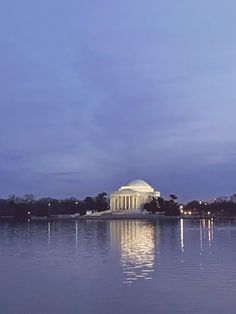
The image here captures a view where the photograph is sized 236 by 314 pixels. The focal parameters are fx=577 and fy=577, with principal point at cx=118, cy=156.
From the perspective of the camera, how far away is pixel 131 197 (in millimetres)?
154125

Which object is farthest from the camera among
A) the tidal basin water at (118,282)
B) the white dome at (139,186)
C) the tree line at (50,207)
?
the white dome at (139,186)

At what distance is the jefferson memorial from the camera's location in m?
153

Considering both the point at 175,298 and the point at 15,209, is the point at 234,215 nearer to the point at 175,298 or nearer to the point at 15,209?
the point at 15,209

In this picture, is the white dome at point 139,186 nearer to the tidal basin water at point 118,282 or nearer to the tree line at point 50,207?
the tree line at point 50,207

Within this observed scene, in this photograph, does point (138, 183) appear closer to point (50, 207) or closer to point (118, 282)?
point (50, 207)

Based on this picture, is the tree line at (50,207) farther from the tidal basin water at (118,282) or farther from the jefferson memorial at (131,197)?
the tidal basin water at (118,282)

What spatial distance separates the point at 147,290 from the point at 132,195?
138158 mm

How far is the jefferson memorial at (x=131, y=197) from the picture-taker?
502 ft

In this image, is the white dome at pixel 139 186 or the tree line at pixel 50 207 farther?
the white dome at pixel 139 186

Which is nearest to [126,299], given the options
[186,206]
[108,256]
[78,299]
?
[78,299]

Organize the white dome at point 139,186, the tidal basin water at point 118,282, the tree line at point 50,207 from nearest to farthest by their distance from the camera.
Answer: the tidal basin water at point 118,282
the tree line at point 50,207
the white dome at point 139,186

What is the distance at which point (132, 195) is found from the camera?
154 metres

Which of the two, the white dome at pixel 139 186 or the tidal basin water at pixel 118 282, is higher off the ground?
the white dome at pixel 139 186

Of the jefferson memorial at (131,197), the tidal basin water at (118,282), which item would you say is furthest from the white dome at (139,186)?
the tidal basin water at (118,282)
